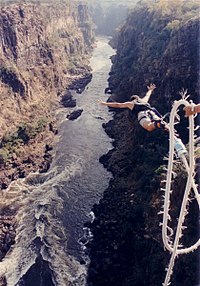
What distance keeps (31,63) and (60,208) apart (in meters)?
33.1

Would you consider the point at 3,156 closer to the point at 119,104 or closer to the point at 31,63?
the point at 31,63

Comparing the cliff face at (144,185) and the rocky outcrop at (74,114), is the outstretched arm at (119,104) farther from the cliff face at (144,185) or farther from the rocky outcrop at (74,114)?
the rocky outcrop at (74,114)

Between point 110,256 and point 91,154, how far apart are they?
740 inches

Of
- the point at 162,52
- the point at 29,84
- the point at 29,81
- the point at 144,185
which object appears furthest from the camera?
the point at 29,81

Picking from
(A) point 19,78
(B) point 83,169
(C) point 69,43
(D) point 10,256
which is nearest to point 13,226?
(D) point 10,256

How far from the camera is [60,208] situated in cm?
3891

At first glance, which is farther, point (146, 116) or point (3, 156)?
point (3, 156)

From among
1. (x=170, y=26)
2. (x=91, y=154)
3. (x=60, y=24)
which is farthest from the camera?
(x=60, y=24)

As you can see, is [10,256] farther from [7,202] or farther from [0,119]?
[0,119]

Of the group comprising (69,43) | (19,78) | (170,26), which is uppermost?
(170,26)

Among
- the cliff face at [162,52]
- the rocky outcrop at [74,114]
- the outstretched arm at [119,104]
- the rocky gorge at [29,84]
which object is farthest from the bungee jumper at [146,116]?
the rocky outcrop at [74,114]

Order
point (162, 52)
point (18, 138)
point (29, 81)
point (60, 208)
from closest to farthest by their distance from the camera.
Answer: point (60, 208) < point (18, 138) < point (162, 52) < point (29, 81)

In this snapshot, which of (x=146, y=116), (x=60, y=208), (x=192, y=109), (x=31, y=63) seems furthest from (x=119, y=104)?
(x=31, y=63)

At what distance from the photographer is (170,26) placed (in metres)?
60.5
